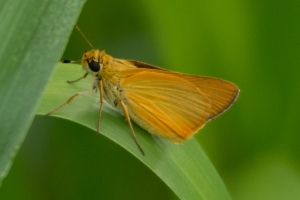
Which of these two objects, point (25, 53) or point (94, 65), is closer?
point (25, 53)

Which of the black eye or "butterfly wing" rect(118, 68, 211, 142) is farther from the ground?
the black eye

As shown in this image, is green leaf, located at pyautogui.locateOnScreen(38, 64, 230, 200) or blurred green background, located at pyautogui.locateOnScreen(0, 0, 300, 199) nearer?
green leaf, located at pyautogui.locateOnScreen(38, 64, 230, 200)

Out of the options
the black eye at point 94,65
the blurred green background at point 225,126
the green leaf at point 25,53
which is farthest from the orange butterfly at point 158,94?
the green leaf at point 25,53

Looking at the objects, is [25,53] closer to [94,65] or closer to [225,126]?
[94,65]

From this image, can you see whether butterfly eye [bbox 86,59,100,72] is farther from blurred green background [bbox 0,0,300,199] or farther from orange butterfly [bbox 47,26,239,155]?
blurred green background [bbox 0,0,300,199]

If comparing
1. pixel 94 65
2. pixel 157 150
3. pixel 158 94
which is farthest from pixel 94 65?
pixel 157 150

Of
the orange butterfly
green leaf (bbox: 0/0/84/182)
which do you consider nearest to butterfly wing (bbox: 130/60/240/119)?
the orange butterfly
